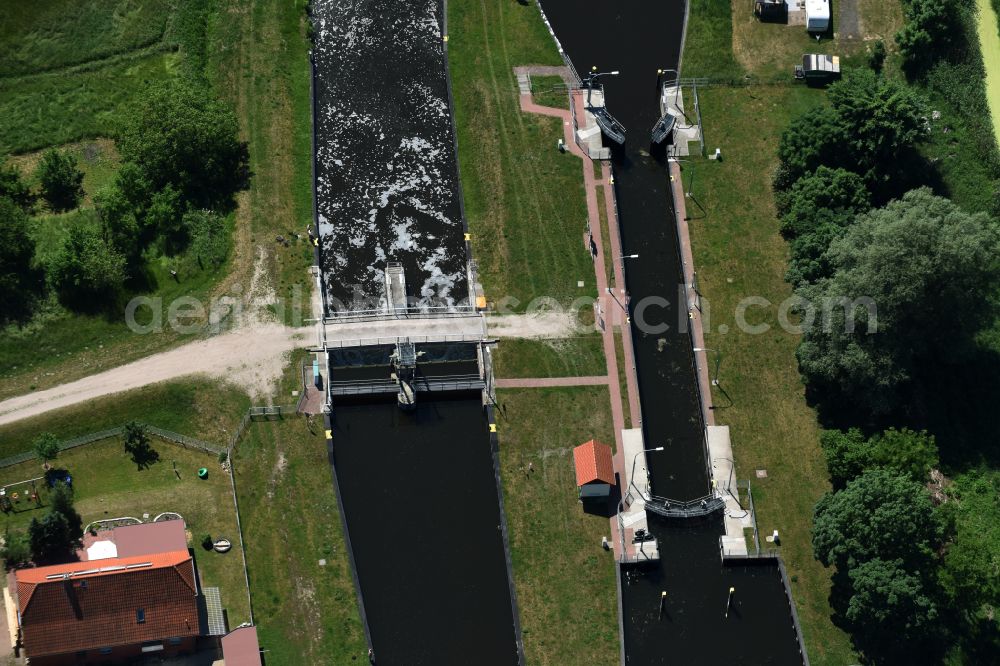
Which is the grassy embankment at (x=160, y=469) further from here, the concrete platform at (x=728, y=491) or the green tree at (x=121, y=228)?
the concrete platform at (x=728, y=491)

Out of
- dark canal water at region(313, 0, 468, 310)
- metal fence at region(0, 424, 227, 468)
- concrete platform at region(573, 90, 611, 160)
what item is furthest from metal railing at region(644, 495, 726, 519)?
metal fence at region(0, 424, 227, 468)

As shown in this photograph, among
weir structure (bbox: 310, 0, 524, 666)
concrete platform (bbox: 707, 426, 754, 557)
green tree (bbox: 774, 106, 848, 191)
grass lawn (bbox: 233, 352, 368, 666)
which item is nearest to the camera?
grass lawn (bbox: 233, 352, 368, 666)

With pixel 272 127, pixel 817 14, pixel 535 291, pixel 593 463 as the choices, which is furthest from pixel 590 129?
pixel 593 463

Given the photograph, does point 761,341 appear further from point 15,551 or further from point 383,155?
point 15,551

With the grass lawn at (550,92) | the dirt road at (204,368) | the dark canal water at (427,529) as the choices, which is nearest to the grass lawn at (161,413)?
the dirt road at (204,368)

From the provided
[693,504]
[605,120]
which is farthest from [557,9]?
[693,504]

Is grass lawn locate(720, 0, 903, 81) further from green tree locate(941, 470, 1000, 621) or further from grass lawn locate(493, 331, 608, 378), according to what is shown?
green tree locate(941, 470, 1000, 621)
